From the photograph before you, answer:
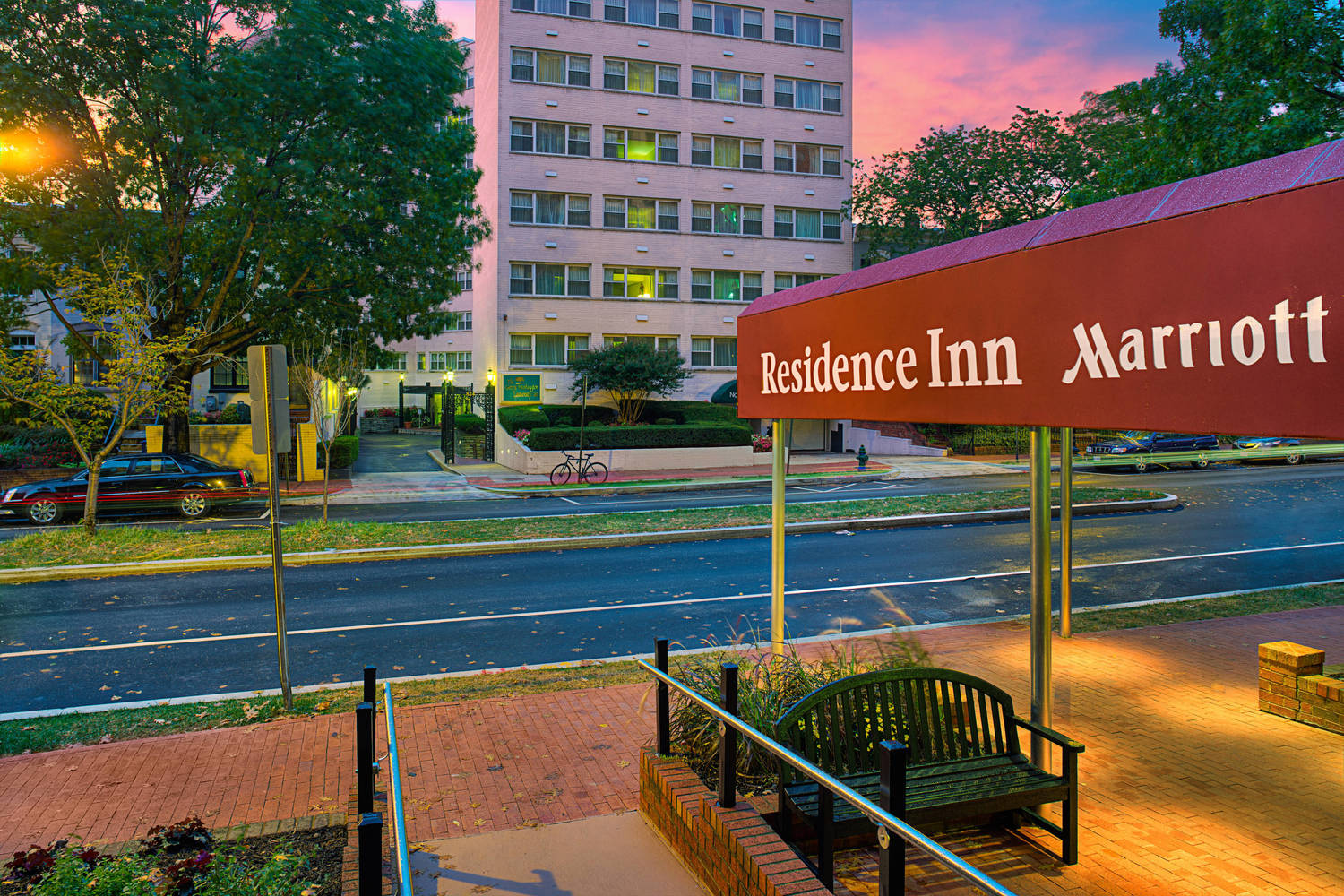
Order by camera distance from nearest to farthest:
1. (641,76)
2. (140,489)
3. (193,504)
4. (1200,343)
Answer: (1200,343) < (140,489) < (193,504) < (641,76)

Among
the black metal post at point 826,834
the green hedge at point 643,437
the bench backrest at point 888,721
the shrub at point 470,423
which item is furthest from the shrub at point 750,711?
the shrub at point 470,423

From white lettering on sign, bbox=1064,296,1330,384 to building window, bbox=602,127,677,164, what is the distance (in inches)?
1453

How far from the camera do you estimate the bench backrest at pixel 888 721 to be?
4473 mm

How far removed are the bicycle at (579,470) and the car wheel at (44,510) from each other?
12920mm

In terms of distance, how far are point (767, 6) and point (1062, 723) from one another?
40.1 m

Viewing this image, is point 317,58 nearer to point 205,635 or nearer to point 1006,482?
point 205,635

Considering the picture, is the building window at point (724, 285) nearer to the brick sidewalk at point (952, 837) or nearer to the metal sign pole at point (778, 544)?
the metal sign pole at point (778, 544)

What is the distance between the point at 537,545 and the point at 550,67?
92.5ft

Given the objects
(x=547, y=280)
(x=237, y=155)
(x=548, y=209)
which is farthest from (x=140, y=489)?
(x=548, y=209)

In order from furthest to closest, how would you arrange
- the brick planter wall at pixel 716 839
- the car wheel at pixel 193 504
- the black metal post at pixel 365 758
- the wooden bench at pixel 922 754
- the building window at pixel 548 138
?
1. the building window at pixel 548 138
2. the car wheel at pixel 193 504
3. the wooden bench at pixel 922 754
4. the black metal post at pixel 365 758
5. the brick planter wall at pixel 716 839

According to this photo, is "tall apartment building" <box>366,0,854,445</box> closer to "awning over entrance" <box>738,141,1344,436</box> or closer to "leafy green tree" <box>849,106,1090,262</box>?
"leafy green tree" <box>849,106,1090,262</box>

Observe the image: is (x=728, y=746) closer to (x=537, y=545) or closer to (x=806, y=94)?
(x=537, y=545)

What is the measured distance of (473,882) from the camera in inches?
178

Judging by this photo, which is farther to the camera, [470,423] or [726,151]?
[470,423]
